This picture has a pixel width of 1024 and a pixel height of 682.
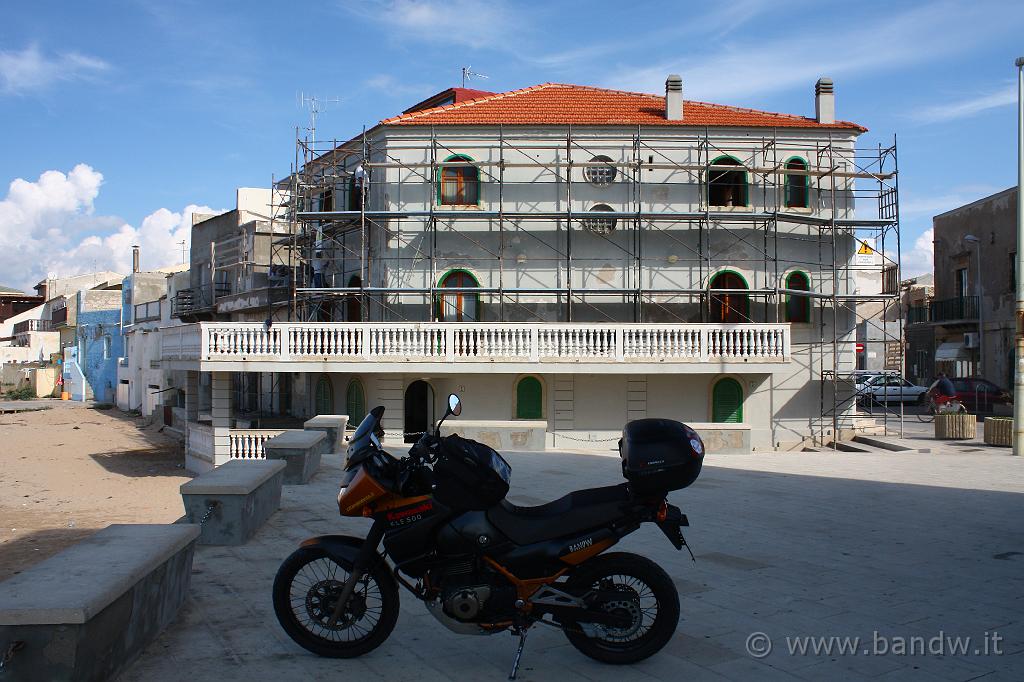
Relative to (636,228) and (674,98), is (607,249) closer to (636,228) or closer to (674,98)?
(636,228)

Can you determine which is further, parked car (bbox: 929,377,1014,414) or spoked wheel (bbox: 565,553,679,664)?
parked car (bbox: 929,377,1014,414)

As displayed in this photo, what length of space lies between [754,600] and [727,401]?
17.5 metres

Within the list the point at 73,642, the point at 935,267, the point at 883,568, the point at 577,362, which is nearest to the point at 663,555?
the point at 883,568

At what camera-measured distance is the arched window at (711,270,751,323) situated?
24203mm

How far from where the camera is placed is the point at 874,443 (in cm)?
2103

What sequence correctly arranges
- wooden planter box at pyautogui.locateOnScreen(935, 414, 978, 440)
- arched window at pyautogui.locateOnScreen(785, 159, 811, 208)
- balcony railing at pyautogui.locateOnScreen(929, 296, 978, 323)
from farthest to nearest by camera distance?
balcony railing at pyautogui.locateOnScreen(929, 296, 978, 323)
arched window at pyautogui.locateOnScreen(785, 159, 811, 208)
wooden planter box at pyautogui.locateOnScreen(935, 414, 978, 440)

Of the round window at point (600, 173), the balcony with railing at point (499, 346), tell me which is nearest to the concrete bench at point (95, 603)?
the balcony with railing at point (499, 346)

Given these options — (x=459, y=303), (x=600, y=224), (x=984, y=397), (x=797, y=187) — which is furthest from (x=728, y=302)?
(x=984, y=397)

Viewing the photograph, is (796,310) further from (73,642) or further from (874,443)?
(73,642)

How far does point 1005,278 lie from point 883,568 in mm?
32233

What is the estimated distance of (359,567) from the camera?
4.86 m

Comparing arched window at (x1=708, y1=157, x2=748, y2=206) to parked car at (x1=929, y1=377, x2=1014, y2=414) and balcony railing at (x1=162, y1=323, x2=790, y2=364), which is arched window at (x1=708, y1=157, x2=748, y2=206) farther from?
parked car at (x1=929, y1=377, x2=1014, y2=414)

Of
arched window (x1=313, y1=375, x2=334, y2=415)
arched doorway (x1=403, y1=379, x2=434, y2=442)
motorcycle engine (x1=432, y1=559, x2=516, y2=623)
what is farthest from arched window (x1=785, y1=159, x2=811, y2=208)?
motorcycle engine (x1=432, y1=559, x2=516, y2=623)

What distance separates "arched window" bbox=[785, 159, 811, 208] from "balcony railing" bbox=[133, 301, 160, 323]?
34.5 m
